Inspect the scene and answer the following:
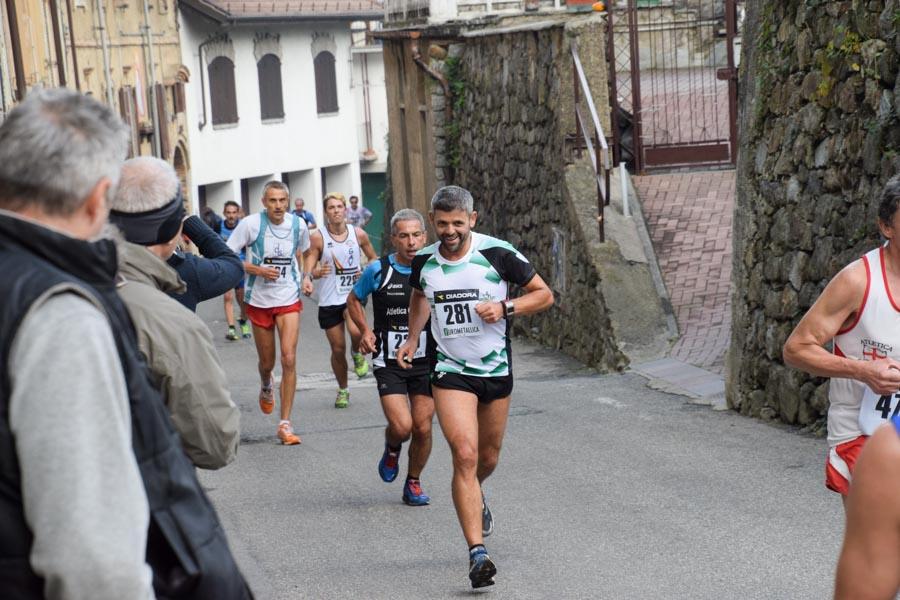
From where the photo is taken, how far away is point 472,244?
6.88 m

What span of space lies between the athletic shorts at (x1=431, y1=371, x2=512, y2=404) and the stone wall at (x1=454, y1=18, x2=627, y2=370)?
7.22 m

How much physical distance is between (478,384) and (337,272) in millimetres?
6097

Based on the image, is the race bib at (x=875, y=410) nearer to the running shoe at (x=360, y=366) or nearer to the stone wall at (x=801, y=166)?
the stone wall at (x=801, y=166)

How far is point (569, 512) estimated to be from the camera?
7.73m

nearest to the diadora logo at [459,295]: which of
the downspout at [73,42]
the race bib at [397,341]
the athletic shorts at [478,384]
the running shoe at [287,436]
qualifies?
the athletic shorts at [478,384]

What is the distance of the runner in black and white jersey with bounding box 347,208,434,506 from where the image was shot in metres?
8.01

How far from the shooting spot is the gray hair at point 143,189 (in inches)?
151

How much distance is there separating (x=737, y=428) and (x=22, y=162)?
26.6 ft

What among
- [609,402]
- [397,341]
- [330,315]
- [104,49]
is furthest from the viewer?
[104,49]

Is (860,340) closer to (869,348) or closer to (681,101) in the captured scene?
(869,348)

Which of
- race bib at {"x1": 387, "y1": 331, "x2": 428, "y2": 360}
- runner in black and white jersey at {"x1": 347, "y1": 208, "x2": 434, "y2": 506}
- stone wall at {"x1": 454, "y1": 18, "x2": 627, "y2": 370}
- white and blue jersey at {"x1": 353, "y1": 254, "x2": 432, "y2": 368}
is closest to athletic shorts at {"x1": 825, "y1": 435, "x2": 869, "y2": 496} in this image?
runner in black and white jersey at {"x1": 347, "y1": 208, "x2": 434, "y2": 506}

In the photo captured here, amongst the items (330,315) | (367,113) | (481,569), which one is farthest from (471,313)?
(367,113)

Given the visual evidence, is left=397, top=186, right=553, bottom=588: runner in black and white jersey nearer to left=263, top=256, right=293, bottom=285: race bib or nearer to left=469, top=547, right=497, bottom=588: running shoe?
left=469, top=547, right=497, bottom=588: running shoe

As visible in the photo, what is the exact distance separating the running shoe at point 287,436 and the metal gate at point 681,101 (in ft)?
23.2
